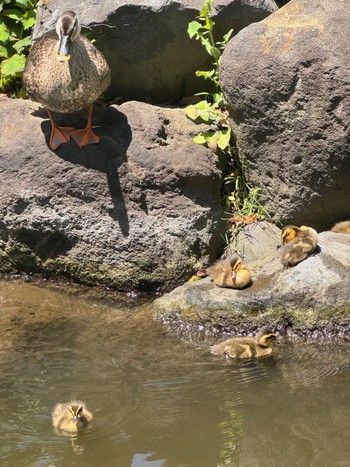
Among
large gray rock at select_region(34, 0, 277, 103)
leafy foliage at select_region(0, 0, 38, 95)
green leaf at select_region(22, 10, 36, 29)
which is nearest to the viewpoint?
large gray rock at select_region(34, 0, 277, 103)

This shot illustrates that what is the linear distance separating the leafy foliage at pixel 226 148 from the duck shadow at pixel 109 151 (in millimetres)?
652

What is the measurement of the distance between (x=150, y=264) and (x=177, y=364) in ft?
4.47

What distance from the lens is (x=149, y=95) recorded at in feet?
28.9

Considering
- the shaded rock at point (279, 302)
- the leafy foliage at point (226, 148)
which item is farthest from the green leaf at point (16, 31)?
the shaded rock at point (279, 302)

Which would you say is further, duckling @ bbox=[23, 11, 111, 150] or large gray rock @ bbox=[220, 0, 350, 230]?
duckling @ bbox=[23, 11, 111, 150]

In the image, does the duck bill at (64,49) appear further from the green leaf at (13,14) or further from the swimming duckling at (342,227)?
the swimming duckling at (342,227)

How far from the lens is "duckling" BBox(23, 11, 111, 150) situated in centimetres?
738

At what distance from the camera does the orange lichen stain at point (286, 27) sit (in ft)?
23.4

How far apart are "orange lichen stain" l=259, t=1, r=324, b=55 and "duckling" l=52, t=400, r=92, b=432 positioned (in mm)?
3292

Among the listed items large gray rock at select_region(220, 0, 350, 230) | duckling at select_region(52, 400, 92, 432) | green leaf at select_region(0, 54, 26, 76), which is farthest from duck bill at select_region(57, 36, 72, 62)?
duckling at select_region(52, 400, 92, 432)

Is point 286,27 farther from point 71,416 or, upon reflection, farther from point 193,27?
point 71,416

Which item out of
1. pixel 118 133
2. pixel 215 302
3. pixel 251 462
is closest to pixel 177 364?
pixel 215 302

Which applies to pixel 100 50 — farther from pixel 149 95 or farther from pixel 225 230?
Result: pixel 225 230

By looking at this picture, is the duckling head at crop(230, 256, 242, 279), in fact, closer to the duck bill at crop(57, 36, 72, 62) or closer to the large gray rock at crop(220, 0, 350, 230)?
the large gray rock at crop(220, 0, 350, 230)
